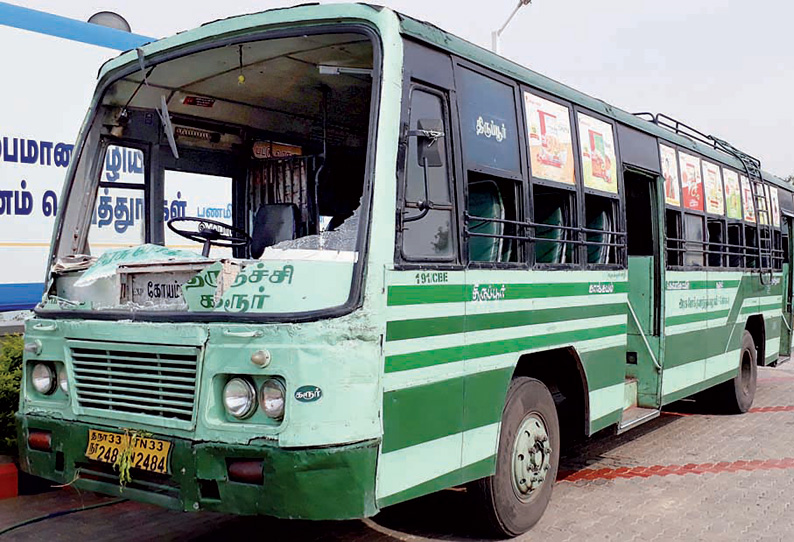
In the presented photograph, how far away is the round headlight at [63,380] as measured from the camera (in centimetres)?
439

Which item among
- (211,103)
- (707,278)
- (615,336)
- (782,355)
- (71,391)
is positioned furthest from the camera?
(782,355)

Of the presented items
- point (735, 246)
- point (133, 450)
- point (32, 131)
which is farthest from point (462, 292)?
point (735, 246)

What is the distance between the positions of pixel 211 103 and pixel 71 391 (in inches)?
90.5

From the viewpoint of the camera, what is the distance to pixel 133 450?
403 centimetres

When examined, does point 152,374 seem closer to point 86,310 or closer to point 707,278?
point 86,310

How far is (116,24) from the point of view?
391 inches

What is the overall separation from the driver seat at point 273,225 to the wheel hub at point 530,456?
2.07 meters

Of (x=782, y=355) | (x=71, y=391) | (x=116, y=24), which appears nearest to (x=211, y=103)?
(x=71, y=391)

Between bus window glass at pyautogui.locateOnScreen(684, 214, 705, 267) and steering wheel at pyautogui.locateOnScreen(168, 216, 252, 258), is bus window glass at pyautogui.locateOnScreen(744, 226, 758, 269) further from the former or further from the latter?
steering wheel at pyautogui.locateOnScreen(168, 216, 252, 258)

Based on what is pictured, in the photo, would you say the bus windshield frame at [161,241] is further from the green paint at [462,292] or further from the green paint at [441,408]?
the green paint at [441,408]

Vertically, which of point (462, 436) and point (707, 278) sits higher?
point (707, 278)

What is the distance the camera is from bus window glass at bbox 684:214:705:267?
7981mm

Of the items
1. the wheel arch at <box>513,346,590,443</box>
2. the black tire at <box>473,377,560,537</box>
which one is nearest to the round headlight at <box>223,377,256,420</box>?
the black tire at <box>473,377,560,537</box>

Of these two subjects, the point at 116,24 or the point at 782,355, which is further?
the point at 782,355
